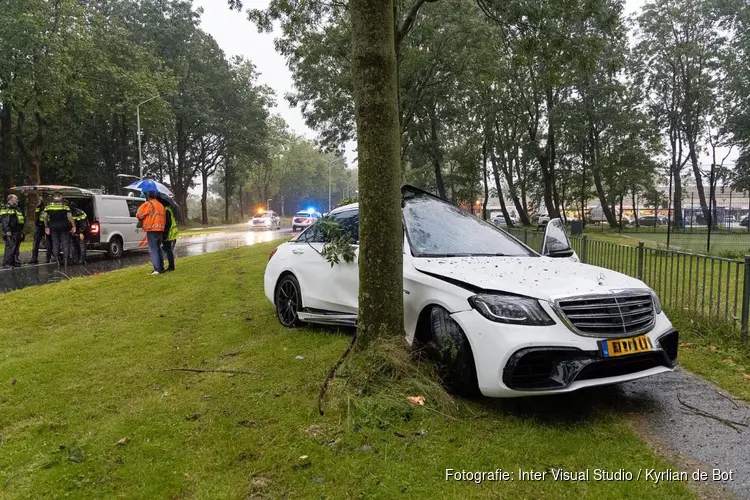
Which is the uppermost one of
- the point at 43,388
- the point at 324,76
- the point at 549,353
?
the point at 324,76

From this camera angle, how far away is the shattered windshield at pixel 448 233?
183 inches

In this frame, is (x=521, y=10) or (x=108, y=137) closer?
(x=521, y=10)

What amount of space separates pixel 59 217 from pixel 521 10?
38.8 ft

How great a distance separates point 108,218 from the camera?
1552 centimetres

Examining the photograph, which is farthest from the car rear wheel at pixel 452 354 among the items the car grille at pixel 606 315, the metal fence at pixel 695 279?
the metal fence at pixel 695 279

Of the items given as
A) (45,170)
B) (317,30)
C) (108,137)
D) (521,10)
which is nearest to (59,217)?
(317,30)

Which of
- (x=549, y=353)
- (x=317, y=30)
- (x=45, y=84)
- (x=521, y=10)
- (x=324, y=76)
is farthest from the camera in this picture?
(x=45, y=84)

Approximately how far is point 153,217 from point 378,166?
7.64m

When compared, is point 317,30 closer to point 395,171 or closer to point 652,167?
point 395,171

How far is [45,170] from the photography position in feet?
111

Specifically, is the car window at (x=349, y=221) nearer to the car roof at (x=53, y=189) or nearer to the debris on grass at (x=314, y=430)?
the debris on grass at (x=314, y=430)

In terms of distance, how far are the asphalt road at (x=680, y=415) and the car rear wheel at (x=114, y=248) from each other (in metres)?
14.9

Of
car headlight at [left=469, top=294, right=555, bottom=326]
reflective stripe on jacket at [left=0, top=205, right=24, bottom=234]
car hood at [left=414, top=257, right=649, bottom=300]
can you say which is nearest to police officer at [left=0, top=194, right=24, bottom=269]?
reflective stripe on jacket at [left=0, top=205, right=24, bottom=234]

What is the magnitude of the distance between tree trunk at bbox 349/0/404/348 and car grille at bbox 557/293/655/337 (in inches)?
50.7
